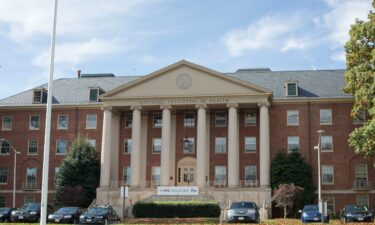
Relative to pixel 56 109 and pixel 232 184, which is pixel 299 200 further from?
pixel 56 109

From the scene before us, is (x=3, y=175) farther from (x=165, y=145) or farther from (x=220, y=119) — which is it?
(x=220, y=119)

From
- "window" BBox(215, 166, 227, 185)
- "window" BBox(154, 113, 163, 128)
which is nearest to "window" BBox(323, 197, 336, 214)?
"window" BBox(215, 166, 227, 185)

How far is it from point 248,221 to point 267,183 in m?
18.9

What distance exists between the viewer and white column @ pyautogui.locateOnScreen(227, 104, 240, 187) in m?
57.4

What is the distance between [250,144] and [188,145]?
272 inches

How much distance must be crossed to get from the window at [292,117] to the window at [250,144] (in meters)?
4.27

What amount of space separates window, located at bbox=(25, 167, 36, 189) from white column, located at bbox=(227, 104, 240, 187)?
23.4 metres

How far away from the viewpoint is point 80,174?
60812 mm

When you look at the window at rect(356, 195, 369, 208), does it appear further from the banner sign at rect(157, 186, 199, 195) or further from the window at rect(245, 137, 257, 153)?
the banner sign at rect(157, 186, 199, 195)

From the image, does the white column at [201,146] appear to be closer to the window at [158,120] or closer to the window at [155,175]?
the window at [158,120]

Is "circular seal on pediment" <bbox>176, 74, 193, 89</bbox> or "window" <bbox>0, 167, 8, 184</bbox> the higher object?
"circular seal on pediment" <bbox>176, 74, 193, 89</bbox>

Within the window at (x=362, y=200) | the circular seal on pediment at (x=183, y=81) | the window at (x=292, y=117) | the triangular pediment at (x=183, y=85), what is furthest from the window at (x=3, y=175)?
the window at (x=362, y=200)

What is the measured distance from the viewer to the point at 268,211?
53.9 meters

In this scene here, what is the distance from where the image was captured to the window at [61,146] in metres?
66.2
